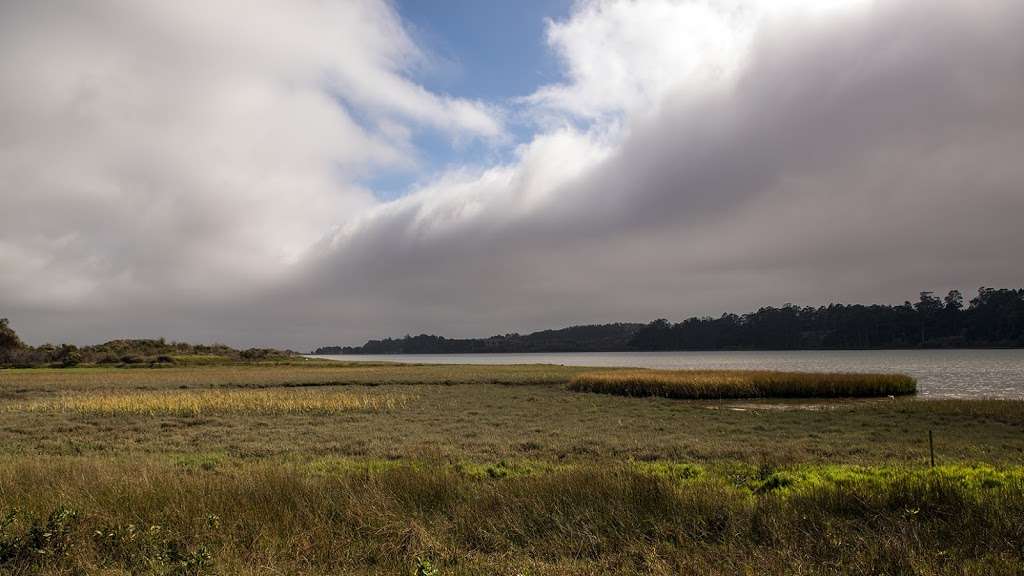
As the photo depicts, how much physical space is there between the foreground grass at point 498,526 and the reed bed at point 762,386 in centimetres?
3523

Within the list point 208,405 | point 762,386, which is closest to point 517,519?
point 208,405

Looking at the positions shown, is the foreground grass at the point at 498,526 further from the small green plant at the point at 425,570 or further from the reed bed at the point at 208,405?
the reed bed at the point at 208,405

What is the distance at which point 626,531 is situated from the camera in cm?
815

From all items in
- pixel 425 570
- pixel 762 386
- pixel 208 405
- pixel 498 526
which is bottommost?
pixel 762 386

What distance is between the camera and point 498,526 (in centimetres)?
840

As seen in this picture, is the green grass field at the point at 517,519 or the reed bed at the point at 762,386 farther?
the reed bed at the point at 762,386

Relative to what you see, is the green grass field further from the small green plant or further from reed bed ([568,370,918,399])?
reed bed ([568,370,918,399])

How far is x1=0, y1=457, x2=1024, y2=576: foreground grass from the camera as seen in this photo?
6871 mm

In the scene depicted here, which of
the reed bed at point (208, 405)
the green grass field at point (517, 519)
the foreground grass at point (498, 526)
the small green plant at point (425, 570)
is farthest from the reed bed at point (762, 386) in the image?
the small green plant at point (425, 570)

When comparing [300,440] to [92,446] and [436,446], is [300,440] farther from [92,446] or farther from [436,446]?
[92,446]

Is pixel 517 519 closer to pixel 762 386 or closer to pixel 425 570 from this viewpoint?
pixel 425 570

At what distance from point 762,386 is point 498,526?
141 ft

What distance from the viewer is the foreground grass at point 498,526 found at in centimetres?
687

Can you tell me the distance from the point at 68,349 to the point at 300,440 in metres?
132
